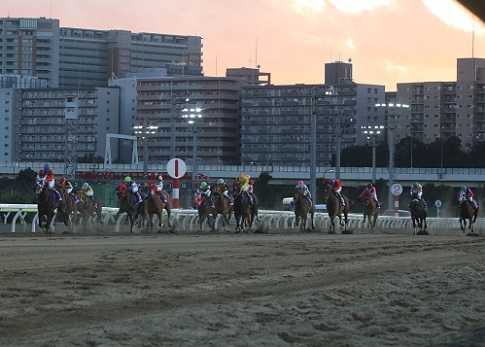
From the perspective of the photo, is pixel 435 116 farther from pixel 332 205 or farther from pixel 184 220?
pixel 332 205

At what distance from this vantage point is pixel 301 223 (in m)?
41.3

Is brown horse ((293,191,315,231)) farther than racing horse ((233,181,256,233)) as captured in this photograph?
Yes

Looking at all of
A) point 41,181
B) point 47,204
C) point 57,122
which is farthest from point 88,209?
point 57,122

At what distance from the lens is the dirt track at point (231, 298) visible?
10594 mm

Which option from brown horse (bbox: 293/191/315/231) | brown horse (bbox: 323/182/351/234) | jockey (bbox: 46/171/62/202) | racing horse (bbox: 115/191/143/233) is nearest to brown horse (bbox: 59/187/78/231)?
jockey (bbox: 46/171/62/202)

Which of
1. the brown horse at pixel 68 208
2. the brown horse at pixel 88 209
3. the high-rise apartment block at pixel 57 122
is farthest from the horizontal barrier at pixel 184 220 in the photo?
the high-rise apartment block at pixel 57 122

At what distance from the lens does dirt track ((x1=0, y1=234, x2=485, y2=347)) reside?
1059 centimetres

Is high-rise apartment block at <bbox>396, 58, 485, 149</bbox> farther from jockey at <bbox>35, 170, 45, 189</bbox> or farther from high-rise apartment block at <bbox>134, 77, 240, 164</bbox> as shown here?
jockey at <bbox>35, 170, 45, 189</bbox>

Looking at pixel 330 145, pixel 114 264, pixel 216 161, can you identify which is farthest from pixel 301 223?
pixel 216 161

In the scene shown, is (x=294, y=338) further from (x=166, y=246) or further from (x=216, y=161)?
(x=216, y=161)

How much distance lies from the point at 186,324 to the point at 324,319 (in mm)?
1890

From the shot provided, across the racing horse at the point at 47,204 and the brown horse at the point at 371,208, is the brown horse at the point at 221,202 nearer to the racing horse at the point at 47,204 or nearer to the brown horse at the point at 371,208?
the brown horse at the point at 371,208

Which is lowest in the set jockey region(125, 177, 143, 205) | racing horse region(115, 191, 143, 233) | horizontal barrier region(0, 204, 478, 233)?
horizontal barrier region(0, 204, 478, 233)

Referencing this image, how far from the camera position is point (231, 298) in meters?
13.4
